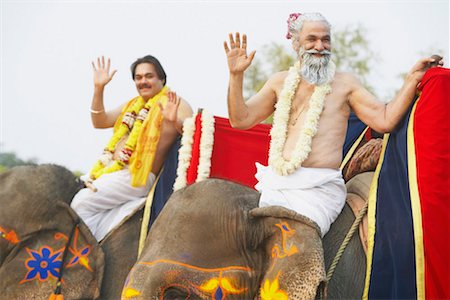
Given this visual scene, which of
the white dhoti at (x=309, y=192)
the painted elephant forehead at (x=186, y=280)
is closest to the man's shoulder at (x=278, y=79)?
the white dhoti at (x=309, y=192)

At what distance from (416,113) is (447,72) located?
0.24 meters

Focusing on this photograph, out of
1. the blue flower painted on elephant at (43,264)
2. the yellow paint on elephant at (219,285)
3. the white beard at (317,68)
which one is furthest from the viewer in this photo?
the blue flower painted on elephant at (43,264)

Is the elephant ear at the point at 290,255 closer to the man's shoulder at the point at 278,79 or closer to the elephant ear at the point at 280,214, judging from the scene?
the elephant ear at the point at 280,214

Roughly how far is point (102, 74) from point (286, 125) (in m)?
2.35

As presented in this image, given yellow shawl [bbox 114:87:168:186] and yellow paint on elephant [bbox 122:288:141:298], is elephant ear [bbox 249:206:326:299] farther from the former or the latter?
yellow shawl [bbox 114:87:168:186]

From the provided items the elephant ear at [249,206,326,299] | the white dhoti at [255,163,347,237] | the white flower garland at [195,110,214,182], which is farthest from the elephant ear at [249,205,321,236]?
the white flower garland at [195,110,214,182]

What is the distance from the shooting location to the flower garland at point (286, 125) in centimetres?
419

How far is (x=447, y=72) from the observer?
13.1 feet

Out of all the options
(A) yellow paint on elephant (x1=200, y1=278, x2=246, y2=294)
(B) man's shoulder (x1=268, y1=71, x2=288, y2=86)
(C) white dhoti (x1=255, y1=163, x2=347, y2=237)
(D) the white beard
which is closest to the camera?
(A) yellow paint on elephant (x1=200, y1=278, x2=246, y2=294)

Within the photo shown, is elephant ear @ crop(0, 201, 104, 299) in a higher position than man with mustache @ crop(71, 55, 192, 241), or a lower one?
lower

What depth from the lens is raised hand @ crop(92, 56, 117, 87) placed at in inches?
247

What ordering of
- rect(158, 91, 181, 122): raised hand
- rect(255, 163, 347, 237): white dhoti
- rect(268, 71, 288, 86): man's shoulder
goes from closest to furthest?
rect(255, 163, 347, 237): white dhoti, rect(268, 71, 288, 86): man's shoulder, rect(158, 91, 181, 122): raised hand

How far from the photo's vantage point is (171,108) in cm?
579

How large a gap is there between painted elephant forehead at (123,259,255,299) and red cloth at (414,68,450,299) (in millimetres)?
886
